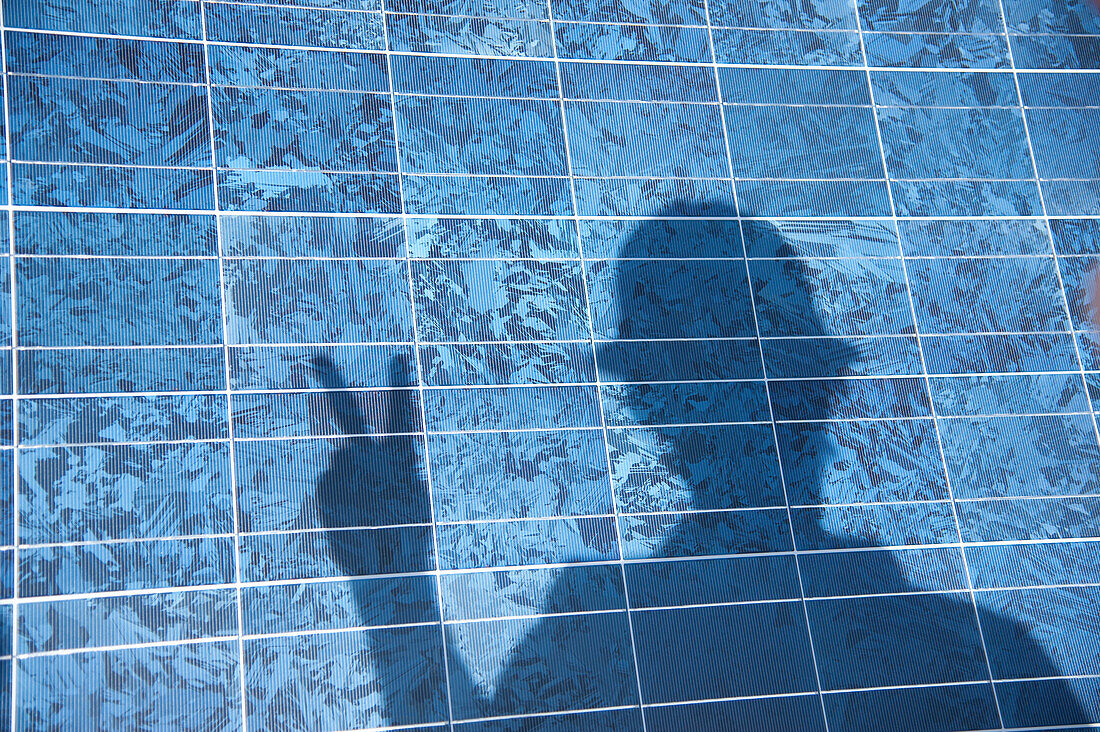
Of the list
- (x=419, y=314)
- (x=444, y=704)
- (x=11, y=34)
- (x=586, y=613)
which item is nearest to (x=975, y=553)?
(x=586, y=613)

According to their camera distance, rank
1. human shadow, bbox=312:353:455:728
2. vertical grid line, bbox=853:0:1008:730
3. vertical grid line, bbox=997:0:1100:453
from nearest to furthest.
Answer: human shadow, bbox=312:353:455:728, vertical grid line, bbox=853:0:1008:730, vertical grid line, bbox=997:0:1100:453

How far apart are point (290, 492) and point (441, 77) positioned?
2111 mm

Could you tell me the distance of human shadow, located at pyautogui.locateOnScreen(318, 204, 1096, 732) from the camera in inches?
162

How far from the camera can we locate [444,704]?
3.95m

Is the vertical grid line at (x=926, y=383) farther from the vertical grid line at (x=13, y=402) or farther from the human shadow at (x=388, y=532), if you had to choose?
the vertical grid line at (x=13, y=402)

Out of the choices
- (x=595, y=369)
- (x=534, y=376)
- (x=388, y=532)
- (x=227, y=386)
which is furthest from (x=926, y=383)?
(x=227, y=386)

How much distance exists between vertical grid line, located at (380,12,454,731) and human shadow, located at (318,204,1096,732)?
0.14 feet

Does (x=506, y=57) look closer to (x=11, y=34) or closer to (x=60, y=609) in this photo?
(x=11, y=34)

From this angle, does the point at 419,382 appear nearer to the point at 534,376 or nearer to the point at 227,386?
the point at 534,376

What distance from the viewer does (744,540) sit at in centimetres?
436

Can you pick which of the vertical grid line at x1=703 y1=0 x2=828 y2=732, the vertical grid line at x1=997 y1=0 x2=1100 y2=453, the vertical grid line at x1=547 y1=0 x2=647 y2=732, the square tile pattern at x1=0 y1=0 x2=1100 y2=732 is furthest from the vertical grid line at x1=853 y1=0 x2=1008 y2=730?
the vertical grid line at x1=547 y1=0 x2=647 y2=732

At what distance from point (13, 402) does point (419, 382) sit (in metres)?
1.65

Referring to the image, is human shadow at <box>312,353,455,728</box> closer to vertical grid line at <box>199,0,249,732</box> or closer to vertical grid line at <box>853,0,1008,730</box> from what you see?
vertical grid line at <box>199,0,249,732</box>

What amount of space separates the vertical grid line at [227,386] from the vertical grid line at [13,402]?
0.81 meters
